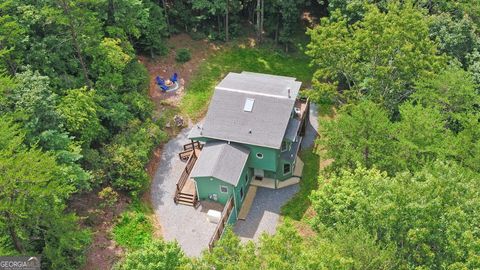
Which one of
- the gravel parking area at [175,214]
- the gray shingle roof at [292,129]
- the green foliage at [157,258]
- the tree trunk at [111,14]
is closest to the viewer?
the green foliage at [157,258]

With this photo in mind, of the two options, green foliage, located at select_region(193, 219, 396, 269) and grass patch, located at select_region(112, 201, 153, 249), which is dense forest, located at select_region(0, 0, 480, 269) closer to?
green foliage, located at select_region(193, 219, 396, 269)

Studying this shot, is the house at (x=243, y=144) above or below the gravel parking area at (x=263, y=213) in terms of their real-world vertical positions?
above

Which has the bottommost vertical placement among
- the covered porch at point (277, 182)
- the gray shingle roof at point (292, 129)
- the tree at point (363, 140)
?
the covered porch at point (277, 182)

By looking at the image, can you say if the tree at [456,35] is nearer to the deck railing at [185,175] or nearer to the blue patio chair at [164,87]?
the deck railing at [185,175]

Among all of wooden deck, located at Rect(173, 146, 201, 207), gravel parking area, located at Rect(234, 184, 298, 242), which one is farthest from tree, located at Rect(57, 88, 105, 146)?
gravel parking area, located at Rect(234, 184, 298, 242)

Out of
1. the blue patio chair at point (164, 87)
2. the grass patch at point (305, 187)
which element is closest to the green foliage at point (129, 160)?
the blue patio chair at point (164, 87)

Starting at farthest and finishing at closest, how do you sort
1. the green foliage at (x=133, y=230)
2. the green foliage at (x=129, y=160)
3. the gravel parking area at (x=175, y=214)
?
1. the green foliage at (x=129, y=160)
2. the gravel parking area at (x=175, y=214)
3. the green foliage at (x=133, y=230)

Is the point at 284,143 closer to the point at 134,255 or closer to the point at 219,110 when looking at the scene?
the point at 219,110
